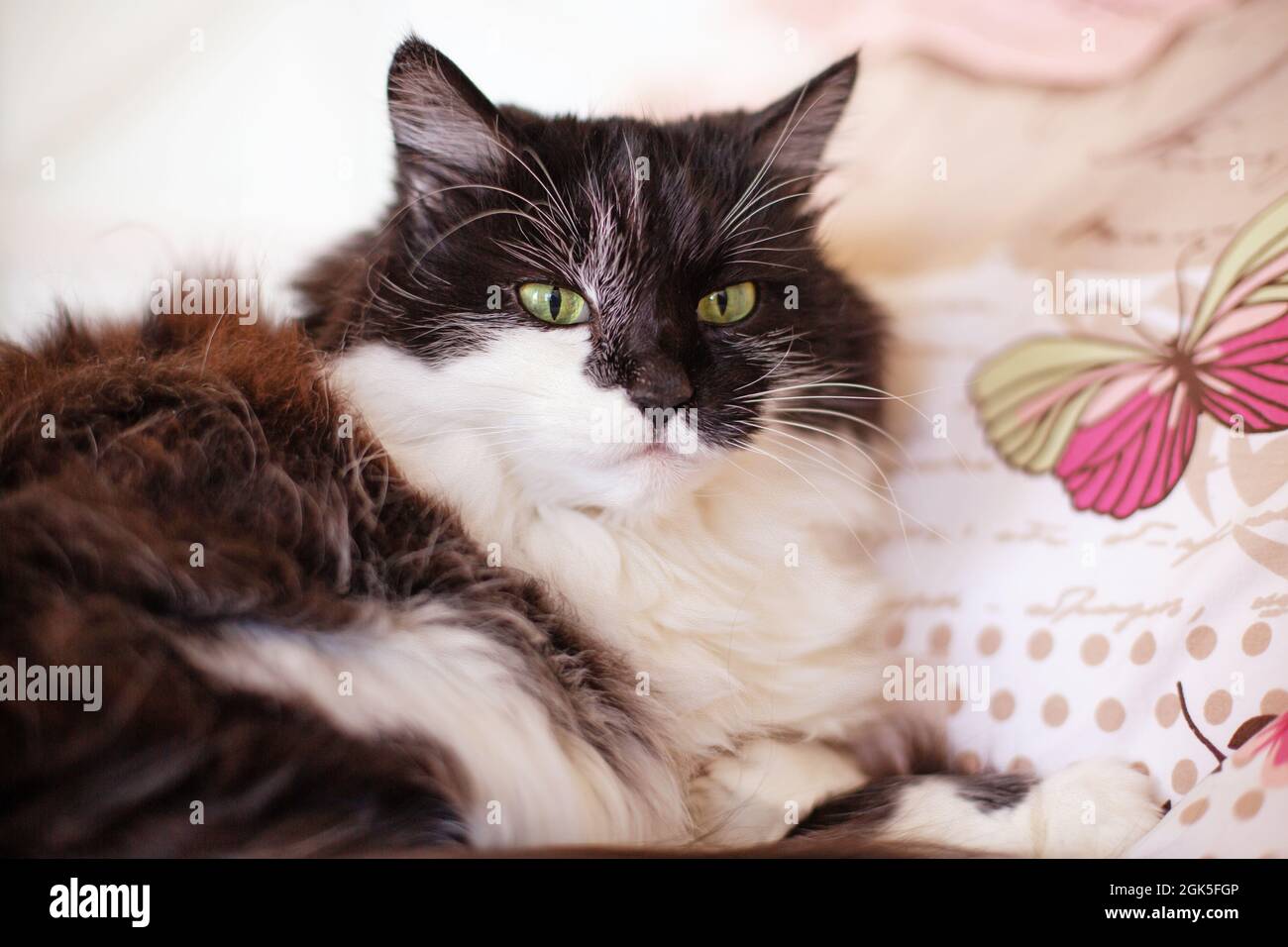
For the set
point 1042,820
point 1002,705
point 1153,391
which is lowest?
point 1042,820

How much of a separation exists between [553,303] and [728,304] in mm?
237

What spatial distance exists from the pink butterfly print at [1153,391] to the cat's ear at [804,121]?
1.54 ft

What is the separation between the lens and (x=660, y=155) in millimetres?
1208

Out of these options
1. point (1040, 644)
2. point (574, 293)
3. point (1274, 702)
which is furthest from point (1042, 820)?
point (574, 293)

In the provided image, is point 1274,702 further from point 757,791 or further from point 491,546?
point 491,546

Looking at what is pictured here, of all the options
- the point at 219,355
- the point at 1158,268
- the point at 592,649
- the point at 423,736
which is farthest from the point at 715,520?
the point at 1158,268

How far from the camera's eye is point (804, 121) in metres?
1.31

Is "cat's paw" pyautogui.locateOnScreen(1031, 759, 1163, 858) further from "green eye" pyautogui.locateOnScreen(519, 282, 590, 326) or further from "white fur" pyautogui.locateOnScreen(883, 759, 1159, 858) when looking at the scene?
"green eye" pyautogui.locateOnScreen(519, 282, 590, 326)

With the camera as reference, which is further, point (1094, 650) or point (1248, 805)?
point (1094, 650)

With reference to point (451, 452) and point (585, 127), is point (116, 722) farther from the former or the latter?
point (585, 127)

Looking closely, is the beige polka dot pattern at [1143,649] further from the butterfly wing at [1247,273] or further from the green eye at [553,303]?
the green eye at [553,303]

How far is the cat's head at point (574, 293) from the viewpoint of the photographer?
109 centimetres

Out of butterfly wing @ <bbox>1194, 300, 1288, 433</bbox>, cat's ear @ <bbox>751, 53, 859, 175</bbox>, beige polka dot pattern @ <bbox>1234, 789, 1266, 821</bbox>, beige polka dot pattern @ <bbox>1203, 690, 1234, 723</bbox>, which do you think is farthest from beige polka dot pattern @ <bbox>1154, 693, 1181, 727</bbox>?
cat's ear @ <bbox>751, 53, 859, 175</bbox>

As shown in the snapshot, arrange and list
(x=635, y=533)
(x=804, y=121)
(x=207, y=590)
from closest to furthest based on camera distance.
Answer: (x=207, y=590) → (x=635, y=533) → (x=804, y=121)
